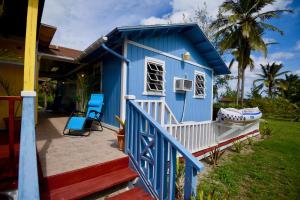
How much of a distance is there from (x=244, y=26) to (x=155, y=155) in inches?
558

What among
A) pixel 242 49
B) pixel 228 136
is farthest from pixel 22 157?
pixel 242 49

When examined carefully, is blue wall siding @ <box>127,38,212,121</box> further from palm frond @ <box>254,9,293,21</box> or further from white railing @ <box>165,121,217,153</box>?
palm frond @ <box>254,9,293,21</box>

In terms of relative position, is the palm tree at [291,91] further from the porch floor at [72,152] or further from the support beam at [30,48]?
the support beam at [30,48]

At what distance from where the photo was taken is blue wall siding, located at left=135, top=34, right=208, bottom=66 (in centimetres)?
589

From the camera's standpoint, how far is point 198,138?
16.1 ft

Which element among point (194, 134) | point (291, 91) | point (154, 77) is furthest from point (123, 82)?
point (291, 91)

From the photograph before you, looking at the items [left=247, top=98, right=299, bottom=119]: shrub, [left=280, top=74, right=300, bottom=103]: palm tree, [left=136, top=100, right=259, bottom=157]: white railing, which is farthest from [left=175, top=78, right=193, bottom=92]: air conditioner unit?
[left=280, top=74, right=300, bottom=103]: palm tree

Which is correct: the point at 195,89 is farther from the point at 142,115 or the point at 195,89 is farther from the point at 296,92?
the point at 296,92

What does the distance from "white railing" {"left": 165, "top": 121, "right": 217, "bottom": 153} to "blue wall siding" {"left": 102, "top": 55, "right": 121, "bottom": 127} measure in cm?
186

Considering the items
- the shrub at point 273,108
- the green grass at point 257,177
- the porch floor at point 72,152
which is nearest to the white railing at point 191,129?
the green grass at point 257,177

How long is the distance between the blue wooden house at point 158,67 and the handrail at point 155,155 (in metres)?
1.64

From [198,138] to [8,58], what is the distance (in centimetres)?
540

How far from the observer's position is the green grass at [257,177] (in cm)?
356

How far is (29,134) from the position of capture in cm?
173
